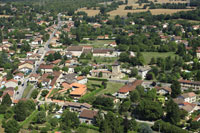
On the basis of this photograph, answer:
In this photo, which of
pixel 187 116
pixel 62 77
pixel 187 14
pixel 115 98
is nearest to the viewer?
pixel 187 116

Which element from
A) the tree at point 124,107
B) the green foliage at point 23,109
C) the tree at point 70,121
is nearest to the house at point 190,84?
the tree at point 124,107

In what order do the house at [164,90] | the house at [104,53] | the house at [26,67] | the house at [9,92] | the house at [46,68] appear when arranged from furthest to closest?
the house at [104,53] → the house at [26,67] → the house at [46,68] → the house at [9,92] → the house at [164,90]

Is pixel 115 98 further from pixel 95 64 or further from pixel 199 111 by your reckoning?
pixel 95 64

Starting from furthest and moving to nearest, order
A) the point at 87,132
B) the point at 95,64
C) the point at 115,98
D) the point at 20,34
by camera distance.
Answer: the point at 20,34
the point at 95,64
the point at 115,98
the point at 87,132

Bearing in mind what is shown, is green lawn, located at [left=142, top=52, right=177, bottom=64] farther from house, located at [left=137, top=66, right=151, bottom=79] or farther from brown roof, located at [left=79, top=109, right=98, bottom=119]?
brown roof, located at [left=79, top=109, right=98, bottom=119]

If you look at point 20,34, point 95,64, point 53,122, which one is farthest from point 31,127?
point 20,34

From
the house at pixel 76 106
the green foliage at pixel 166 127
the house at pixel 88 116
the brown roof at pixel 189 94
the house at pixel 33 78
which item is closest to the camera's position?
the green foliage at pixel 166 127

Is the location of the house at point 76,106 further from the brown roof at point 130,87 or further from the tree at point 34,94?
the brown roof at point 130,87
